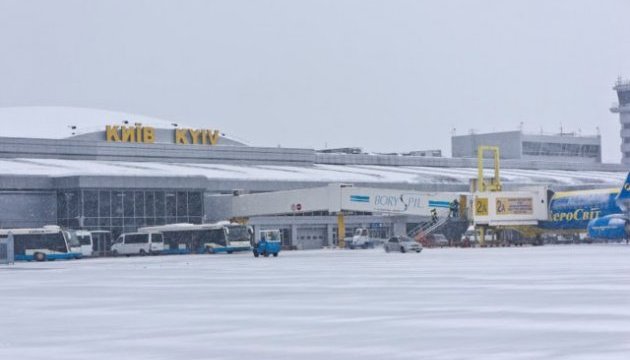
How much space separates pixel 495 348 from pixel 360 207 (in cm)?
8976

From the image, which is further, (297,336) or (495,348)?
(297,336)

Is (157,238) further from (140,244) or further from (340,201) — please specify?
(340,201)

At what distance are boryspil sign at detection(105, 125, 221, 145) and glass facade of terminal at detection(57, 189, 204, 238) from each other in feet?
49.4

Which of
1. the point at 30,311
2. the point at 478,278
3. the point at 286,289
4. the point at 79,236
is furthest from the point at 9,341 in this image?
the point at 79,236

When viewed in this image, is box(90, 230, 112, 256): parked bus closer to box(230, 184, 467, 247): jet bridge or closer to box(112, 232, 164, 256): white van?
box(112, 232, 164, 256): white van

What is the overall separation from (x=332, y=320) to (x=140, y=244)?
Result: 8379cm

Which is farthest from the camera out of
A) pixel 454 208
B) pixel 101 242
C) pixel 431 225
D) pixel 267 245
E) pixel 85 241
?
pixel 431 225

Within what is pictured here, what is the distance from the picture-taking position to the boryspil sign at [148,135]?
129000 millimetres

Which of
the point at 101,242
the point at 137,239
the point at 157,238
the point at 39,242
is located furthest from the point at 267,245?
the point at 101,242

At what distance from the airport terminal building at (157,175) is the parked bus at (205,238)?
7.17 metres

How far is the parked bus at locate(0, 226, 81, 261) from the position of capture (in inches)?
3674

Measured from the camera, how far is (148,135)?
131m

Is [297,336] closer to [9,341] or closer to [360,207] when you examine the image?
[9,341]

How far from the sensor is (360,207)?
107875 millimetres
